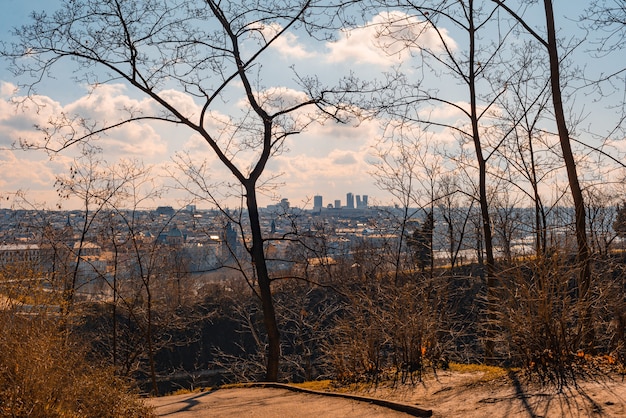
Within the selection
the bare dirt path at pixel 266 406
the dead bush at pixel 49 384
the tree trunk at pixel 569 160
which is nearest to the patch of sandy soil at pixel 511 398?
the bare dirt path at pixel 266 406

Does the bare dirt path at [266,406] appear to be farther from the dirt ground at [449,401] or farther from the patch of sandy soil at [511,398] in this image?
the patch of sandy soil at [511,398]

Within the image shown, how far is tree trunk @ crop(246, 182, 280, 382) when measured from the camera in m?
11.7

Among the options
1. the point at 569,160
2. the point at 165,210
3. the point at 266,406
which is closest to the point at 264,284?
the point at 266,406

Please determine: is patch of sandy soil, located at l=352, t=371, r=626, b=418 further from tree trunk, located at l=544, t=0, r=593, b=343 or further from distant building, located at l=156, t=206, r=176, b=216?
distant building, located at l=156, t=206, r=176, b=216

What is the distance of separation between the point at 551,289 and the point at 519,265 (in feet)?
1.42

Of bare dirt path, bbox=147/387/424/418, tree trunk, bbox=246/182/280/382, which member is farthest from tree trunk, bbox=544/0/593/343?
tree trunk, bbox=246/182/280/382

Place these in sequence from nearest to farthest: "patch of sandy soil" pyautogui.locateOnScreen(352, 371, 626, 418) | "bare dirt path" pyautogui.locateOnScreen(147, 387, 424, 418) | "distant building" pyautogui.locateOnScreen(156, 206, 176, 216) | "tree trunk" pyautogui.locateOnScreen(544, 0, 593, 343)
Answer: "patch of sandy soil" pyautogui.locateOnScreen(352, 371, 626, 418) → "bare dirt path" pyautogui.locateOnScreen(147, 387, 424, 418) → "tree trunk" pyautogui.locateOnScreen(544, 0, 593, 343) → "distant building" pyautogui.locateOnScreen(156, 206, 176, 216)

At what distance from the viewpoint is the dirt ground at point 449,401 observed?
5.48 meters

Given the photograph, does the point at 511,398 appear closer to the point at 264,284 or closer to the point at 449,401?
the point at 449,401

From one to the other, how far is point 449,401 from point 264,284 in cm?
593

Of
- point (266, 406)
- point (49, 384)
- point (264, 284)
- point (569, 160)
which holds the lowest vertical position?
point (266, 406)

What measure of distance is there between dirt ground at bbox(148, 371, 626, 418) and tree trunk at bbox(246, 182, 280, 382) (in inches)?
103

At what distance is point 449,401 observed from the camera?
21.2ft

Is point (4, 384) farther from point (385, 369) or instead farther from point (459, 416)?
point (385, 369)
